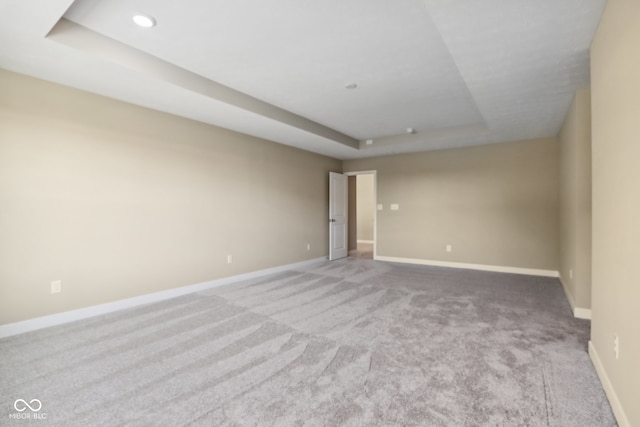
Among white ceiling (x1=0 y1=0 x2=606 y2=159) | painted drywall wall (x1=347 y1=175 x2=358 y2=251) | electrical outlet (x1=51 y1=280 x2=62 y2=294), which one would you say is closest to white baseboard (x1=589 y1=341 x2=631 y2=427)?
white ceiling (x1=0 y1=0 x2=606 y2=159)

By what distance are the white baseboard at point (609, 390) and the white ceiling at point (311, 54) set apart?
232 cm

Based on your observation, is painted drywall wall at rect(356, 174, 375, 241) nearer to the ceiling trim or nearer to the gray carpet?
the ceiling trim

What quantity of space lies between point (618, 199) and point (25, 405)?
3657 mm

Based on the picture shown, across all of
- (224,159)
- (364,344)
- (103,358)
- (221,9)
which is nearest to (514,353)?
(364,344)

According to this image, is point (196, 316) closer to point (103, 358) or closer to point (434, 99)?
point (103, 358)

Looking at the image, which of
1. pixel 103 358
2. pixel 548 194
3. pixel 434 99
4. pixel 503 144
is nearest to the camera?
pixel 103 358

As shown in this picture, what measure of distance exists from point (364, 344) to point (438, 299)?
1.71m

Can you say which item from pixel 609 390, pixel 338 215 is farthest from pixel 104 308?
pixel 338 215

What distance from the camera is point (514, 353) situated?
238cm

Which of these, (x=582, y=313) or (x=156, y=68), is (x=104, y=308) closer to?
(x=156, y=68)

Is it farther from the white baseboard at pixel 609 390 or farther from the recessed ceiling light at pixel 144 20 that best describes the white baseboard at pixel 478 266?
the recessed ceiling light at pixel 144 20

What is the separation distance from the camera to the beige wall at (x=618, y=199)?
56.4 inches

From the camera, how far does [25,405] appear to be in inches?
69.5

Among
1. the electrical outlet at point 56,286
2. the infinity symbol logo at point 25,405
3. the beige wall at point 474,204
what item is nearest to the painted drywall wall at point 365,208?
the beige wall at point 474,204
